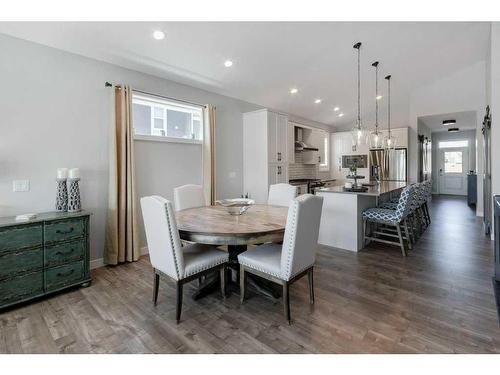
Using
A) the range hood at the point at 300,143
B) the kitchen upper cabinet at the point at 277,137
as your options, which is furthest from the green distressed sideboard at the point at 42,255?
the range hood at the point at 300,143

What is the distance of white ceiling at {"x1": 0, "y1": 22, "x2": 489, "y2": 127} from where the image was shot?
2992 mm

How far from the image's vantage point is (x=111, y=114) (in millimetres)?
3338

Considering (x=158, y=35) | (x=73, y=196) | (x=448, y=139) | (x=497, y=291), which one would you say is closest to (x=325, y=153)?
(x=497, y=291)

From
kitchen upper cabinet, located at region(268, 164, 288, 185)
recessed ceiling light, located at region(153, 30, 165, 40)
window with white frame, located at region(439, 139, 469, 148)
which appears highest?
recessed ceiling light, located at region(153, 30, 165, 40)

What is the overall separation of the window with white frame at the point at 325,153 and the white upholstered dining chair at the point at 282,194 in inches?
176

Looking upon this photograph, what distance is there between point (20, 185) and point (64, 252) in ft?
2.88

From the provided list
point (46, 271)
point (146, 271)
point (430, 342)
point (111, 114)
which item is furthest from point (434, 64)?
point (46, 271)

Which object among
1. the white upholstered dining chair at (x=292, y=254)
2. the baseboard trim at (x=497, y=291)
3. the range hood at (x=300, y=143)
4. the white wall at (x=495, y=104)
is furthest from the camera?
the range hood at (x=300, y=143)

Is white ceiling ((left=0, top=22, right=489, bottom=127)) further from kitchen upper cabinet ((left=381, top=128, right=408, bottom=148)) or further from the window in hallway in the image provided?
the window in hallway

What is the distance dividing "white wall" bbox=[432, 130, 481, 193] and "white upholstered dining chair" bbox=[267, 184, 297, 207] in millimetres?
10339

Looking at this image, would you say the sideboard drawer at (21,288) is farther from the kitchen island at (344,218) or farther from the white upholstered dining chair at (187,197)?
the kitchen island at (344,218)

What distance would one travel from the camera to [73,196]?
2891 mm

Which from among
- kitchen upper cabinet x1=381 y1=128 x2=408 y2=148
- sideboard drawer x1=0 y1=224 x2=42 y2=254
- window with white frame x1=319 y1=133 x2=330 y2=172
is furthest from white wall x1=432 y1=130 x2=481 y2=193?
sideboard drawer x1=0 y1=224 x2=42 y2=254

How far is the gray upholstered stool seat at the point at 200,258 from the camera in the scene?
215cm
